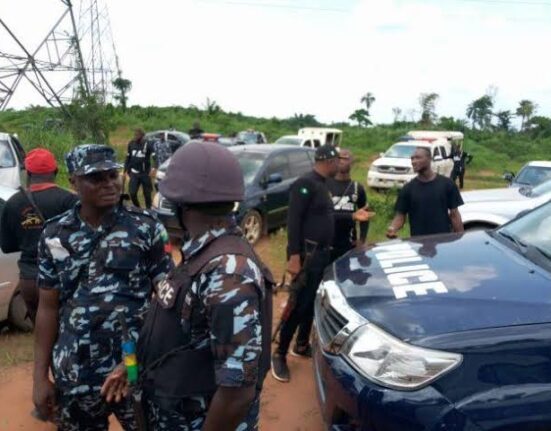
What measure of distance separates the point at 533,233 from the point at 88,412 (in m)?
2.46

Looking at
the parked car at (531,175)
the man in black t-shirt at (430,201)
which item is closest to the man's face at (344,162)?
the man in black t-shirt at (430,201)

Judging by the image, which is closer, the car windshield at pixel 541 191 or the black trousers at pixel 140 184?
the car windshield at pixel 541 191

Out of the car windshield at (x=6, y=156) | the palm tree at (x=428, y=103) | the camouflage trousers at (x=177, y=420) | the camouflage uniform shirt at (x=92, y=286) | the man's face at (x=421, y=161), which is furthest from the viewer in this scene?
the palm tree at (x=428, y=103)

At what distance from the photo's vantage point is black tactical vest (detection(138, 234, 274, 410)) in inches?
58.2

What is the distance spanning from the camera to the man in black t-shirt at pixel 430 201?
183 inches

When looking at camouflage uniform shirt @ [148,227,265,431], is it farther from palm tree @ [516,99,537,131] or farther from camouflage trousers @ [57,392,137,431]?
palm tree @ [516,99,537,131]

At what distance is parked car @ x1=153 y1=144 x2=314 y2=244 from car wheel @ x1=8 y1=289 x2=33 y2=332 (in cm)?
308

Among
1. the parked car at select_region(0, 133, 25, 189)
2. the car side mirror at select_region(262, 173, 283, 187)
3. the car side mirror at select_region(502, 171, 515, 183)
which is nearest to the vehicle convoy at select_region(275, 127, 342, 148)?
the car side mirror at select_region(502, 171, 515, 183)

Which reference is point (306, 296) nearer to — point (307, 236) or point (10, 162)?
point (307, 236)

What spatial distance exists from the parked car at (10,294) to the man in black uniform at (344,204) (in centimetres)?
259

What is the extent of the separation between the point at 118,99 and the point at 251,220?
3552 centimetres

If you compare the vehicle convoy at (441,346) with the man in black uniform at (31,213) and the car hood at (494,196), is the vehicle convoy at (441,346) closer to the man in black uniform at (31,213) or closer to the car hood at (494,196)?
the man in black uniform at (31,213)

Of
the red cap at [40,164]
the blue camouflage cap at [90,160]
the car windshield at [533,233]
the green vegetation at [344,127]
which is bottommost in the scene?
the green vegetation at [344,127]

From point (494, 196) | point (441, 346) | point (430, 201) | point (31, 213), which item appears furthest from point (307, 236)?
point (494, 196)
